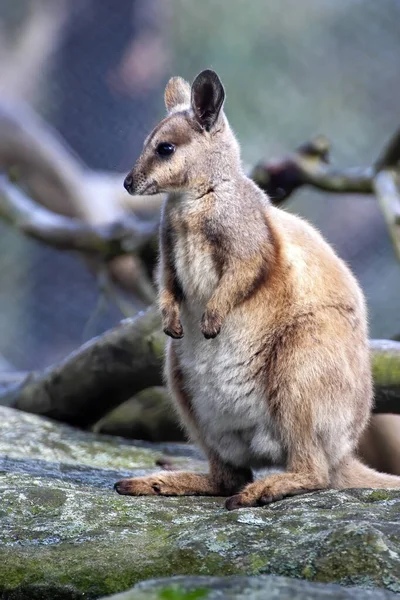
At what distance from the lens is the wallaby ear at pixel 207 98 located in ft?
12.2

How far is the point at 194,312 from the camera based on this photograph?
3852 mm

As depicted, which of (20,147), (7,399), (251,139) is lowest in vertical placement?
(7,399)

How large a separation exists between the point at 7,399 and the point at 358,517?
3.62m

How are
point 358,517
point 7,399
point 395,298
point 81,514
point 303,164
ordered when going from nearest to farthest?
point 358,517, point 81,514, point 7,399, point 303,164, point 395,298

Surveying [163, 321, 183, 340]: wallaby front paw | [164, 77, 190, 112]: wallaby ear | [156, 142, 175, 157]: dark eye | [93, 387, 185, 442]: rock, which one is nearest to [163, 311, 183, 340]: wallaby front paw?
[163, 321, 183, 340]: wallaby front paw

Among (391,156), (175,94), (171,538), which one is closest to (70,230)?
(391,156)

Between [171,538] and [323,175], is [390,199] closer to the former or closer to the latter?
[323,175]

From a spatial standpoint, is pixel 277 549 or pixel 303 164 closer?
pixel 277 549

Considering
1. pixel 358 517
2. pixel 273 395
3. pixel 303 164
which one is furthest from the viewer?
pixel 303 164

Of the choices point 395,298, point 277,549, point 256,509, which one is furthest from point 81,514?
point 395,298

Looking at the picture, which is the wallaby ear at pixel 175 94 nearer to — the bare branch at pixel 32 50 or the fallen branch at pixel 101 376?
the fallen branch at pixel 101 376

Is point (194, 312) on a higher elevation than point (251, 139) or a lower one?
lower

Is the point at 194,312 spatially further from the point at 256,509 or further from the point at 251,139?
the point at 251,139

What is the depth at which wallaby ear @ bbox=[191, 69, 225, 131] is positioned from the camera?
3721mm
